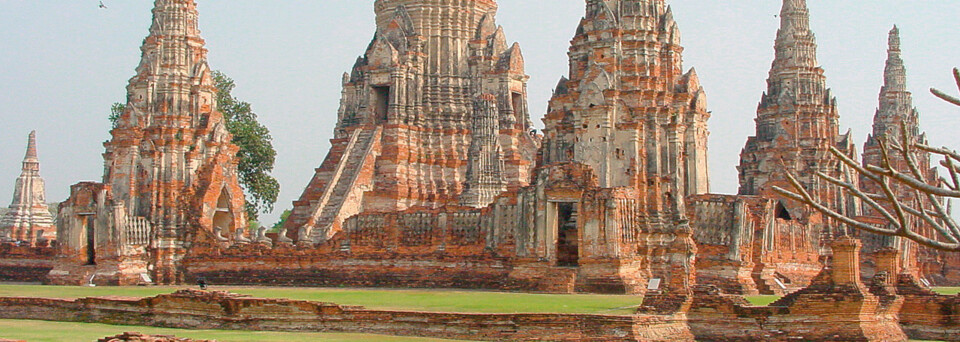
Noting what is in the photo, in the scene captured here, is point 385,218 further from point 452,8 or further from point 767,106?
point 767,106

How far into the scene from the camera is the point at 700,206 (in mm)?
27219

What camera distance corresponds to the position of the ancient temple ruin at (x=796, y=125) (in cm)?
3897

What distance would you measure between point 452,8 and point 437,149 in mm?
4664

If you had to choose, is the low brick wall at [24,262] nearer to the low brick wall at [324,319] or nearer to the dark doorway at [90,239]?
the dark doorway at [90,239]

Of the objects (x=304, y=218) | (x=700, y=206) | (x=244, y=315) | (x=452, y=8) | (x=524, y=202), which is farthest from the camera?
(x=452, y=8)

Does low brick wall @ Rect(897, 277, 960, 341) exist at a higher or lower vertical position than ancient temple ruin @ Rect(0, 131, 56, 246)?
lower

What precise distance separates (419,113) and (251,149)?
43.6ft

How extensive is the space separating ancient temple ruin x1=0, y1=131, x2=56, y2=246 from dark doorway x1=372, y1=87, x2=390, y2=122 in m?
16.5

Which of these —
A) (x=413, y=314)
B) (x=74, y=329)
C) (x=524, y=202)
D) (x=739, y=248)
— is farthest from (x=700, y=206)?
(x=74, y=329)

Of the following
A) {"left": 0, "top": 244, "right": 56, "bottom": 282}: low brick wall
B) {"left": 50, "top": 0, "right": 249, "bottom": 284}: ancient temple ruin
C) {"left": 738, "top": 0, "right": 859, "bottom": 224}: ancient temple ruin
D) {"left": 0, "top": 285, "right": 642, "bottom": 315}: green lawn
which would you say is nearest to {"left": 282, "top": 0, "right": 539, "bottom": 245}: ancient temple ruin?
{"left": 50, "top": 0, "right": 249, "bottom": 284}: ancient temple ruin

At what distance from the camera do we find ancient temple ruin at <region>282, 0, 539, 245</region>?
117ft

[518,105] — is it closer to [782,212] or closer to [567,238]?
[782,212]

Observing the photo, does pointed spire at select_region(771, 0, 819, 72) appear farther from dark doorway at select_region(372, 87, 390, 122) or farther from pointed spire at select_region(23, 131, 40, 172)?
pointed spire at select_region(23, 131, 40, 172)

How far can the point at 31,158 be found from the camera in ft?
169
